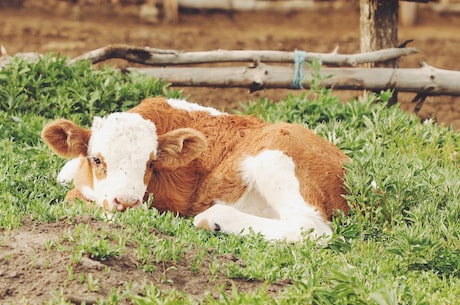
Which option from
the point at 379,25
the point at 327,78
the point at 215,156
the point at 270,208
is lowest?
the point at 270,208

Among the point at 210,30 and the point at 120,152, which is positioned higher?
the point at 120,152

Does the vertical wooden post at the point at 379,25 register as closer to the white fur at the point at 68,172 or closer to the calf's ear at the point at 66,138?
the white fur at the point at 68,172

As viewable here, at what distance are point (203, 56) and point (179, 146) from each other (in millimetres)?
3358

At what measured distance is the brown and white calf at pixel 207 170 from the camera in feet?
22.8

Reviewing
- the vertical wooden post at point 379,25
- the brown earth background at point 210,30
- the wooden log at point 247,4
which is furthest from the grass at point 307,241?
the wooden log at point 247,4

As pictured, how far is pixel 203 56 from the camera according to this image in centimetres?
1040

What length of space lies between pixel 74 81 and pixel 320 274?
425cm

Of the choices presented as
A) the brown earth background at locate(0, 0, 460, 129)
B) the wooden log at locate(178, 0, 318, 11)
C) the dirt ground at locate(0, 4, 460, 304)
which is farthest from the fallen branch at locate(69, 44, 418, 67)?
the wooden log at locate(178, 0, 318, 11)

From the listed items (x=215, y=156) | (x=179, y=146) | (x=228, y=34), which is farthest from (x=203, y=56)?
(x=228, y=34)

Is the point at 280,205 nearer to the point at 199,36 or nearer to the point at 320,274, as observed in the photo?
the point at 320,274

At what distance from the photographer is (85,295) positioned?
515 cm

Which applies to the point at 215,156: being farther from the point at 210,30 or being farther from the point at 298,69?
the point at 210,30

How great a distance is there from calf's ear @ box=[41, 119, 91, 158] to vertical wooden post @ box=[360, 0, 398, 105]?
4.58m

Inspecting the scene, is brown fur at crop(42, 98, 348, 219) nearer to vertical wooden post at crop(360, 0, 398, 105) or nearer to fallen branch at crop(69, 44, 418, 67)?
fallen branch at crop(69, 44, 418, 67)
